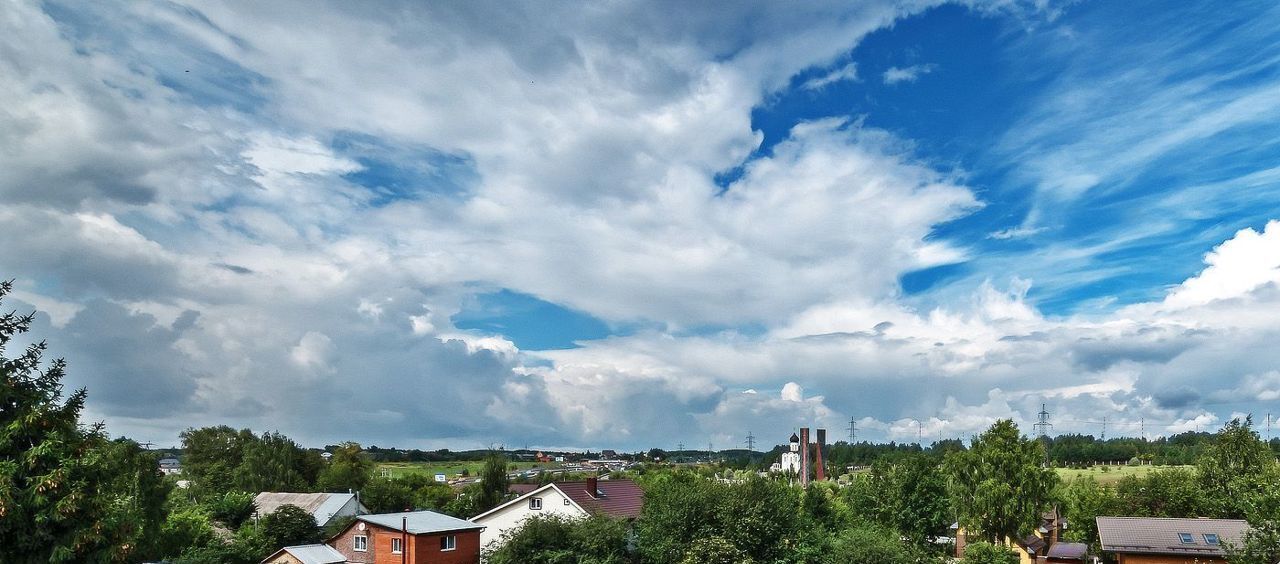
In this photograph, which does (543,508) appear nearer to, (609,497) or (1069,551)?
(609,497)

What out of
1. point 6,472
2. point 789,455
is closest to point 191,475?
point 6,472

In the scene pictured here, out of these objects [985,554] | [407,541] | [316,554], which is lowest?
[316,554]

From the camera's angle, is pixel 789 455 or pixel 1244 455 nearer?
pixel 1244 455

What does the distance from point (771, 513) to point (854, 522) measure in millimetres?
14903

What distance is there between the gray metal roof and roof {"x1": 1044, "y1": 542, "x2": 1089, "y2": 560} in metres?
47.0

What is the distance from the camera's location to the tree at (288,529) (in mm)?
58688

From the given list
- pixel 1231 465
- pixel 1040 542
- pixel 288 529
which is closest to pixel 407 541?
pixel 288 529

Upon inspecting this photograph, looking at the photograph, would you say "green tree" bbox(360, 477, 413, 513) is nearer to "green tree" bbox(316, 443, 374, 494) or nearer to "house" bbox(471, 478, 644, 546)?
"green tree" bbox(316, 443, 374, 494)

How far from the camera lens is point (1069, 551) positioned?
55031 millimetres

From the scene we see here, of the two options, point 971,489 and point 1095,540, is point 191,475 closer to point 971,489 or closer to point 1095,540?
point 971,489

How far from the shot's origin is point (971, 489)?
46094 millimetres

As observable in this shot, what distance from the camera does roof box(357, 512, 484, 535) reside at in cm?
5206

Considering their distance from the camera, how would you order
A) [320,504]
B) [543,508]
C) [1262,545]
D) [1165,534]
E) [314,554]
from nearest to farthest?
[1262,545] → [1165,534] → [314,554] → [543,508] → [320,504]

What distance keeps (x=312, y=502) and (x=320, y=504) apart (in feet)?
3.80
